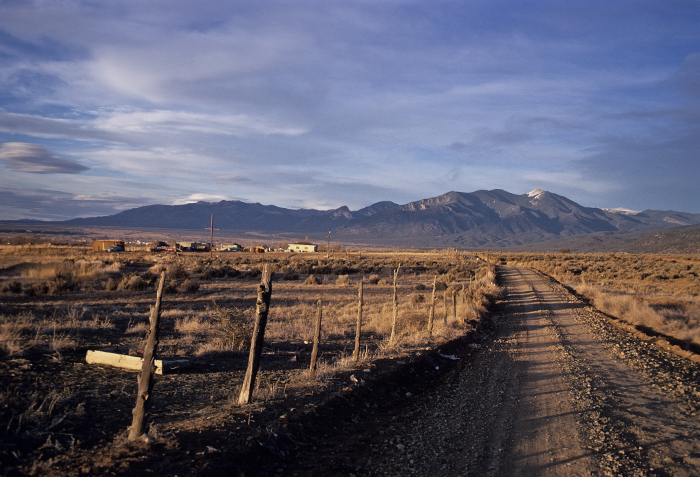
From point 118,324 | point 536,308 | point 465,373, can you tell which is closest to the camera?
point 465,373

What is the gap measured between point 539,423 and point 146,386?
20.8ft

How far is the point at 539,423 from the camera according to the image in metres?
7.41

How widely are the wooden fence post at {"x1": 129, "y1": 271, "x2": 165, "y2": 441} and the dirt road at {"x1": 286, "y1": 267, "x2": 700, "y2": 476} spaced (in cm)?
209

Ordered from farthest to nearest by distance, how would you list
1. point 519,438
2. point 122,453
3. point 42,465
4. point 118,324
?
point 118,324 → point 519,438 → point 122,453 → point 42,465

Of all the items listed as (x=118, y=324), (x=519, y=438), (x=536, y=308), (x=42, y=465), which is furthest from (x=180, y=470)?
(x=536, y=308)

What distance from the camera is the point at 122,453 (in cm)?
506

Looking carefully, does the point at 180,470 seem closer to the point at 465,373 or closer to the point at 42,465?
the point at 42,465

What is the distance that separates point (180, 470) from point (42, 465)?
56.0 inches

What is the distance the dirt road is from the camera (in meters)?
5.90

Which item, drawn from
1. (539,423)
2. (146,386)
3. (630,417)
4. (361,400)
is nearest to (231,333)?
(361,400)

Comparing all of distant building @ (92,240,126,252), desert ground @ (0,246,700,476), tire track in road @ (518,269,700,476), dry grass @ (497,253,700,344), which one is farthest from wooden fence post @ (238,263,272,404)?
distant building @ (92,240,126,252)

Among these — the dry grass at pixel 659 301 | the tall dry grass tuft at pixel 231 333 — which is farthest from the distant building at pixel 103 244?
the dry grass at pixel 659 301

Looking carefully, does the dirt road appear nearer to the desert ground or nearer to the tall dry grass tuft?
the desert ground

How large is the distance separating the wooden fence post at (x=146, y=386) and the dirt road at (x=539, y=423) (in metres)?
2.09
